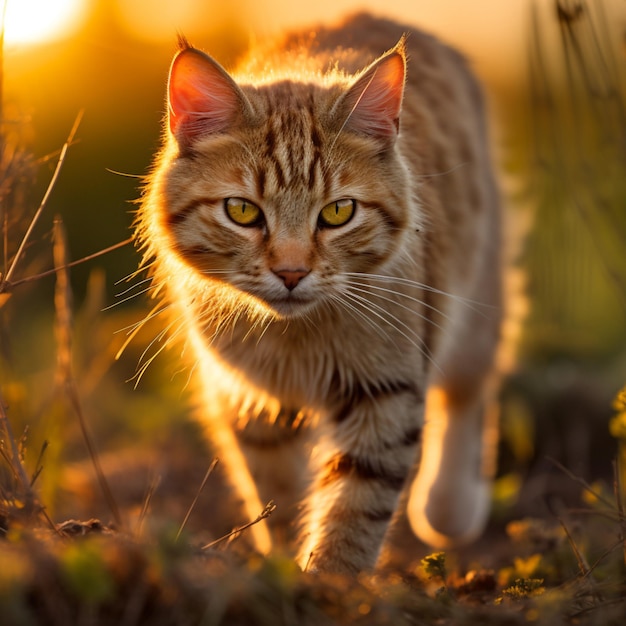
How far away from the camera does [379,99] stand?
2.44 meters

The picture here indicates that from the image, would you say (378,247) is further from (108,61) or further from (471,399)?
(108,61)

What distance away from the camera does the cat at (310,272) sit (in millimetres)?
2330

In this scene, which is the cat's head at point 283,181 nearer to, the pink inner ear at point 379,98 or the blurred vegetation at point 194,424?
the pink inner ear at point 379,98

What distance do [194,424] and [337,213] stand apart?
288 cm

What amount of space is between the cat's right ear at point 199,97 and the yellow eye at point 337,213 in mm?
388

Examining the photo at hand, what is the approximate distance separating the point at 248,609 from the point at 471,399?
257cm

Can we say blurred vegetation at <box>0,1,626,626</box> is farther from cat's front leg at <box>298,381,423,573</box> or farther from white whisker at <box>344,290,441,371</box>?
white whisker at <box>344,290,441,371</box>

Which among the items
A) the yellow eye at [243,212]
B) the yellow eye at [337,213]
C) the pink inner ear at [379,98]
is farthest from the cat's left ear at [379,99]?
the yellow eye at [243,212]

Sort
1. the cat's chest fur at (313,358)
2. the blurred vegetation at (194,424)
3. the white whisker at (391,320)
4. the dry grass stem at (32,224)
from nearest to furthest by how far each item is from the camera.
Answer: the blurred vegetation at (194,424)
the dry grass stem at (32,224)
the white whisker at (391,320)
the cat's chest fur at (313,358)

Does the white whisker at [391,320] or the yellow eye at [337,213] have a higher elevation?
the yellow eye at [337,213]

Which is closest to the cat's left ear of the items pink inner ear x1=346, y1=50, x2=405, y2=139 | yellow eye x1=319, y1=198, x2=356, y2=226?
pink inner ear x1=346, y1=50, x2=405, y2=139

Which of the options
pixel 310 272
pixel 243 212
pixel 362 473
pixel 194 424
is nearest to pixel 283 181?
pixel 243 212

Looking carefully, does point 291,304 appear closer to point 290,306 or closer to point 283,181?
point 290,306

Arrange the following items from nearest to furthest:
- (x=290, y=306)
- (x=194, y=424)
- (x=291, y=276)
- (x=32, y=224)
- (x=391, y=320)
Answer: (x=32, y=224)
(x=291, y=276)
(x=290, y=306)
(x=391, y=320)
(x=194, y=424)
